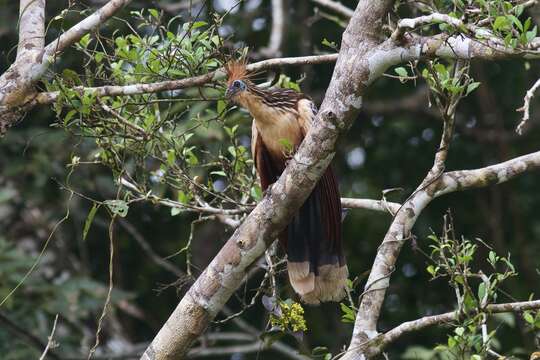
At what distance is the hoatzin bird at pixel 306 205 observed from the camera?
4102 mm

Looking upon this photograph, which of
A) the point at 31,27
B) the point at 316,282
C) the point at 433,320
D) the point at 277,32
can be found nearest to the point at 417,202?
the point at 433,320

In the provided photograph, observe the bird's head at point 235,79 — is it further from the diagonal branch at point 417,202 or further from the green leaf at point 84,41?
the diagonal branch at point 417,202

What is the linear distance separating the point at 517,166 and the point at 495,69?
12.3 feet

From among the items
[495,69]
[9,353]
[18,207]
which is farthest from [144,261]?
[495,69]

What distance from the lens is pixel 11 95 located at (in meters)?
3.55

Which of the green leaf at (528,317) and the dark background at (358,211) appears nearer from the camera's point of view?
the green leaf at (528,317)

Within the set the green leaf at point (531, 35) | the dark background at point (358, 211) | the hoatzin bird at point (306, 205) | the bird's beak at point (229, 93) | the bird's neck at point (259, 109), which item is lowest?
the dark background at point (358, 211)

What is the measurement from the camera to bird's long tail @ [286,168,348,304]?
4109mm

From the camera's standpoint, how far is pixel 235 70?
380cm

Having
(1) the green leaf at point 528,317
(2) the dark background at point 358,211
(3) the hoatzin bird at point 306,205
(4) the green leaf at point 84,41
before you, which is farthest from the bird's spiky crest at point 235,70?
(2) the dark background at point 358,211

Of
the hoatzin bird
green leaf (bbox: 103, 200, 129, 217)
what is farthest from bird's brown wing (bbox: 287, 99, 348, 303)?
green leaf (bbox: 103, 200, 129, 217)

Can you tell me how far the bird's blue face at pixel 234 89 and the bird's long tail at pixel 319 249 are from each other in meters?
0.53

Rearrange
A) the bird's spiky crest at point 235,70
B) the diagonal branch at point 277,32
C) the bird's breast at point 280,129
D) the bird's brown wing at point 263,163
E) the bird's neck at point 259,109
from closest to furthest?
1. the bird's spiky crest at point 235,70
2. the bird's neck at point 259,109
3. the bird's breast at point 280,129
4. the bird's brown wing at point 263,163
5. the diagonal branch at point 277,32

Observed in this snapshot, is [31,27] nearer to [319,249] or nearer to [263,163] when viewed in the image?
[263,163]
